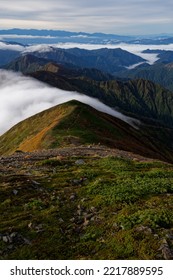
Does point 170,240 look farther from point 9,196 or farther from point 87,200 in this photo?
point 9,196

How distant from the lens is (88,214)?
68.1ft

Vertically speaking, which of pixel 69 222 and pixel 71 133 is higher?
pixel 69 222

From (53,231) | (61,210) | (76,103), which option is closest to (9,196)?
(61,210)

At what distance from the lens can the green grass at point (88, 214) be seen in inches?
663

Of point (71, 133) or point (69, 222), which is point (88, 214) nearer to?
point (69, 222)

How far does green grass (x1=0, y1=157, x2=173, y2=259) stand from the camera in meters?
16.8

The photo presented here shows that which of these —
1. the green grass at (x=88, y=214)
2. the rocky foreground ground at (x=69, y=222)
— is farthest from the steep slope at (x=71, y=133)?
the rocky foreground ground at (x=69, y=222)

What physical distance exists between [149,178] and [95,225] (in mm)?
9584

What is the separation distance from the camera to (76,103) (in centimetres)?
12744

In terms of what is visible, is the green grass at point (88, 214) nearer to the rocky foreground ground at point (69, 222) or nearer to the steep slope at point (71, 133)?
the rocky foreground ground at point (69, 222)

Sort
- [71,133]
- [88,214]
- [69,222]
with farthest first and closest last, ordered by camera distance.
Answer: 1. [71,133]
2. [88,214]
3. [69,222]

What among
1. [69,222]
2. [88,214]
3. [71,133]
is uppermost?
[88,214]

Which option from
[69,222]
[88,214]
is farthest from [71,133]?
[69,222]

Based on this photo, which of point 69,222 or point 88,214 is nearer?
point 69,222
